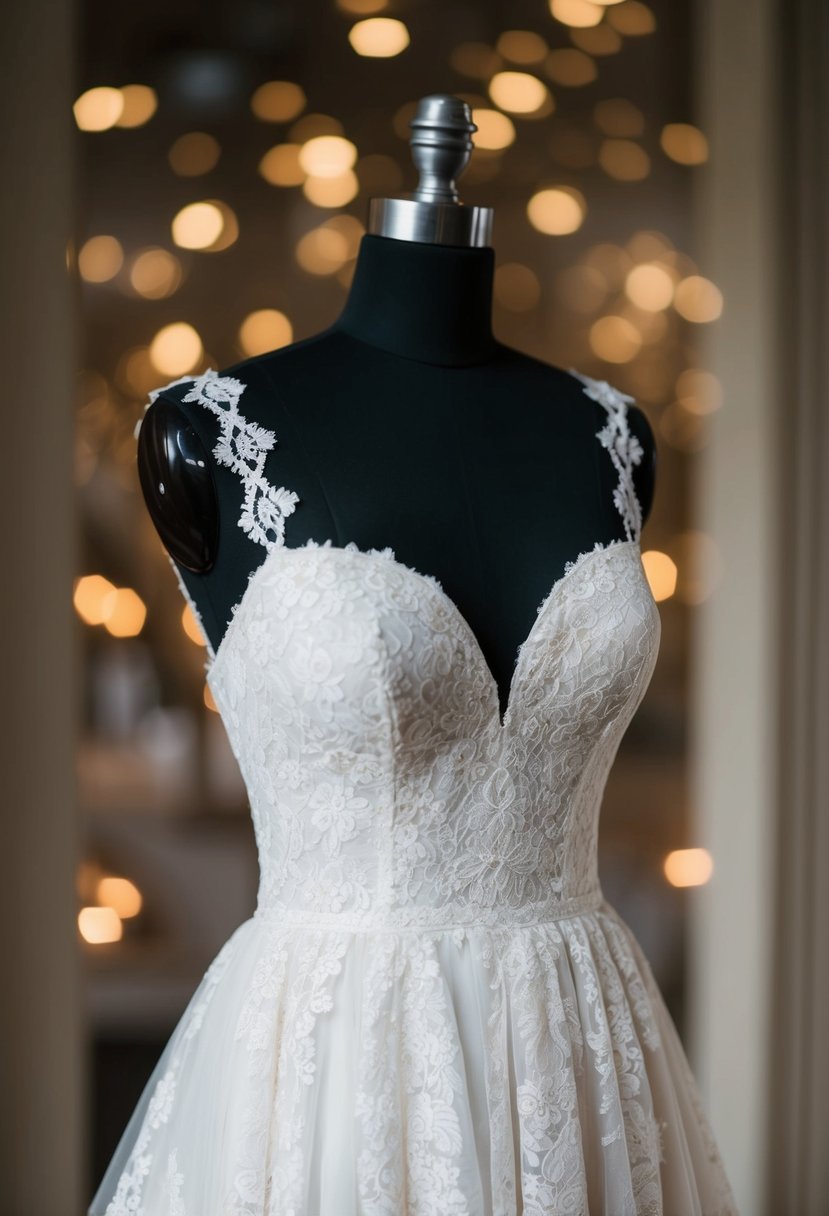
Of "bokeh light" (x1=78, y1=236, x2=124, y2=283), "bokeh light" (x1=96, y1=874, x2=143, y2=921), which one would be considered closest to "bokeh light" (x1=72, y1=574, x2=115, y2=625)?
"bokeh light" (x1=96, y1=874, x2=143, y2=921)

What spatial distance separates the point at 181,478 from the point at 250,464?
0.22 ft

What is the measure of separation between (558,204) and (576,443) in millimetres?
2657

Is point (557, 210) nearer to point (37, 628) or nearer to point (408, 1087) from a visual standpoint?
point (37, 628)

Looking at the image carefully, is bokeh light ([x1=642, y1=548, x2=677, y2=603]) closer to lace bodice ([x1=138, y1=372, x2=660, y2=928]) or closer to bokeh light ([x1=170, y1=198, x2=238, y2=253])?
bokeh light ([x1=170, y1=198, x2=238, y2=253])

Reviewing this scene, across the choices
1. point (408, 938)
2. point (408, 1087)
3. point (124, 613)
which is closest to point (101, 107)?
point (124, 613)

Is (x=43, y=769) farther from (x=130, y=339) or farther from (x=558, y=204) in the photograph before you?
(x=558, y=204)

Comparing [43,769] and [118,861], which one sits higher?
[43,769]

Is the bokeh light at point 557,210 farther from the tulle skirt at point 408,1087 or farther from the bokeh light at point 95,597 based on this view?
the tulle skirt at point 408,1087

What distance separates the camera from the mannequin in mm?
1166

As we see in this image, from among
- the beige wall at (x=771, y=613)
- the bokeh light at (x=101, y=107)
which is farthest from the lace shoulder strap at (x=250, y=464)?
the bokeh light at (x=101, y=107)

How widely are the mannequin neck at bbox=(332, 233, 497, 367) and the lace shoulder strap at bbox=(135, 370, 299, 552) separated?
19 centimetres

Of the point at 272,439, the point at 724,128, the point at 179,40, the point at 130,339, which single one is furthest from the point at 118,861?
the point at 272,439

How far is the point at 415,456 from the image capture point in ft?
3.96

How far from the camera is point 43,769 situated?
2098 millimetres
